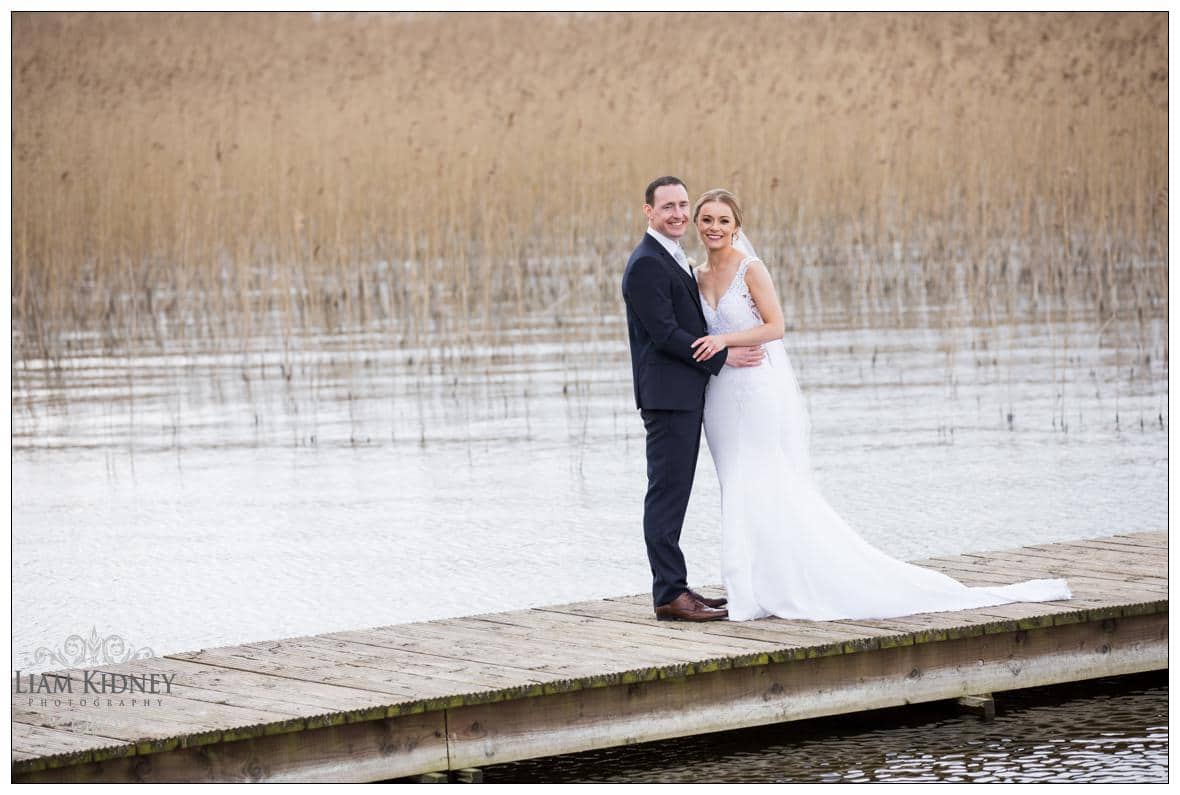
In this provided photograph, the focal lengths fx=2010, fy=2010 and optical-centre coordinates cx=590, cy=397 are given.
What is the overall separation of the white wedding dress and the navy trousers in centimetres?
14

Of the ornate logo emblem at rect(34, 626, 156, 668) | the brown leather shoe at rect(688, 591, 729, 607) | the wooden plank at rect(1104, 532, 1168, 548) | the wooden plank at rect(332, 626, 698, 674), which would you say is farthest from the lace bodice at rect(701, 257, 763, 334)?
the ornate logo emblem at rect(34, 626, 156, 668)

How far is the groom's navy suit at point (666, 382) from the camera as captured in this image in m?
4.96

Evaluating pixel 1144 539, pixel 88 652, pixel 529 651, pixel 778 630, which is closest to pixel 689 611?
pixel 778 630

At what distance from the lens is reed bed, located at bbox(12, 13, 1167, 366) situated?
1238 cm

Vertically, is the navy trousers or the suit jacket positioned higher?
the suit jacket

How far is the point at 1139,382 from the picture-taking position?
11.1 metres

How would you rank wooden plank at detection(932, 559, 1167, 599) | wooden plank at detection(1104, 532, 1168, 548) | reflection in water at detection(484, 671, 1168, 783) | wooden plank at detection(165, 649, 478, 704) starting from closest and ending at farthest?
wooden plank at detection(165, 649, 478, 704) → reflection in water at detection(484, 671, 1168, 783) → wooden plank at detection(932, 559, 1167, 599) → wooden plank at detection(1104, 532, 1168, 548)

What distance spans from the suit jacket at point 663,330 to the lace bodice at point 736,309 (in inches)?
2.8

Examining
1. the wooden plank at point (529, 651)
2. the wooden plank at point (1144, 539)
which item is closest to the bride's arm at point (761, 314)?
the wooden plank at point (529, 651)

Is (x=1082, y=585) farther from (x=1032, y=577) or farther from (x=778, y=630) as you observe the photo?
(x=778, y=630)

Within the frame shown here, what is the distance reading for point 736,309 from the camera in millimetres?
5148

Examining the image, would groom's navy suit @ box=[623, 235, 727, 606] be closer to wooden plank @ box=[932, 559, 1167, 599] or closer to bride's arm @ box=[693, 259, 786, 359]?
bride's arm @ box=[693, 259, 786, 359]

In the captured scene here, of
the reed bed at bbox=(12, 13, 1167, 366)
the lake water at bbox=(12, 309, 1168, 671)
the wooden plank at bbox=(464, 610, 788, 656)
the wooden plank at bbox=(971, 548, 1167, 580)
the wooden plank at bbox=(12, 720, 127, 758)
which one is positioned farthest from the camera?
the reed bed at bbox=(12, 13, 1167, 366)

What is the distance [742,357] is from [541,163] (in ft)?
22.6
